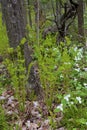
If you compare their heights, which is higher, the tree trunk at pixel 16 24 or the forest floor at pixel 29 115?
the tree trunk at pixel 16 24

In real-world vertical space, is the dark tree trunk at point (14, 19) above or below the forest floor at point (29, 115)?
above

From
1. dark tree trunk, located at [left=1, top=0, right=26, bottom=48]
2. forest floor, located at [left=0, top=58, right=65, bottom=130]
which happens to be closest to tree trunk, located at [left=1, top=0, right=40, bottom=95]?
dark tree trunk, located at [left=1, top=0, right=26, bottom=48]

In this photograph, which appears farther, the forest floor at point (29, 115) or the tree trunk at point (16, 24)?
the tree trunk at point (16, 24)

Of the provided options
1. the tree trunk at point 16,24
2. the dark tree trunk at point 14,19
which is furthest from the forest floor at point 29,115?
the dark tree trunk at point 14,19

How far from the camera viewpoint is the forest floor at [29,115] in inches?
130

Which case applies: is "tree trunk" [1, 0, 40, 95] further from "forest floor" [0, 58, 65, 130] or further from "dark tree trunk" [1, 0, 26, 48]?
"forest floor" [0, 58, 65, 130]

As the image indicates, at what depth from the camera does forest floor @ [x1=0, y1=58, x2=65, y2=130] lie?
3312 mm

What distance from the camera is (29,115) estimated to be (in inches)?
140

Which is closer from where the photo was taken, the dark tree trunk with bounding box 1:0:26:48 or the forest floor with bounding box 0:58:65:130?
the forest floor with bounding box 0:58:65:130

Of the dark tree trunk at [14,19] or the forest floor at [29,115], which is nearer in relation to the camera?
the forest floor at [29,115]

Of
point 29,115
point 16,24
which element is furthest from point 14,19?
point 29,115

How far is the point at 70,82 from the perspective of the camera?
392cm

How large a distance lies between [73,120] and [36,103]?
74 cm

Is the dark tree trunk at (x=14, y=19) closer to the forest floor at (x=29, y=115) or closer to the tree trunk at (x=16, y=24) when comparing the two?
the tree trunk at (x=16, y=24)
